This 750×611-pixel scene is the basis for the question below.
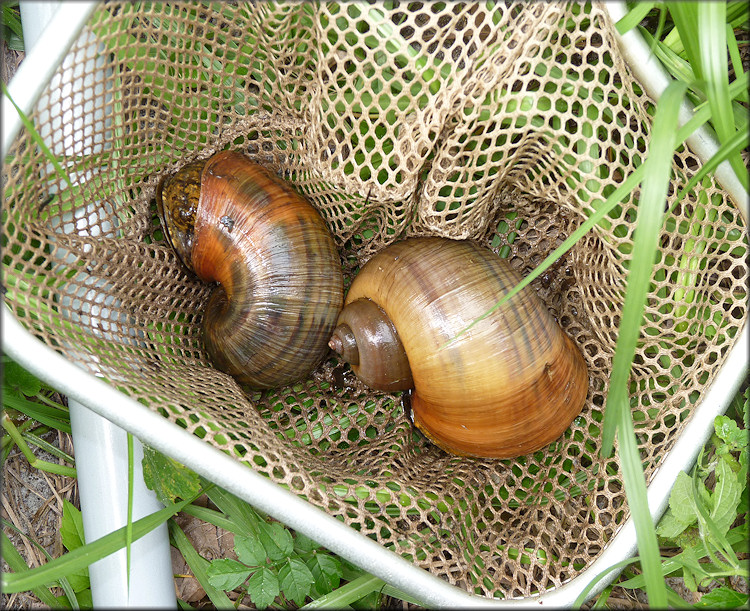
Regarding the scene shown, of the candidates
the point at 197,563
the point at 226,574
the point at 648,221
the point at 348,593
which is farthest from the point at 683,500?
the point at 197,563

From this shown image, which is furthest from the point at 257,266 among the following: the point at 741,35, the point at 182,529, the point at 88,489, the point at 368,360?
the point at 741,35

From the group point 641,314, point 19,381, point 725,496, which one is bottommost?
point 725,496

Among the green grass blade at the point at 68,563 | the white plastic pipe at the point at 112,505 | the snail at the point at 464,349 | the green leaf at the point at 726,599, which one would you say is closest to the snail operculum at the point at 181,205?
the white plastic pipe at the point at 112,505

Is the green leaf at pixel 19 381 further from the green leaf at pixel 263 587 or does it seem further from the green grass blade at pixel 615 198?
the green grass blade at pixel 615 198

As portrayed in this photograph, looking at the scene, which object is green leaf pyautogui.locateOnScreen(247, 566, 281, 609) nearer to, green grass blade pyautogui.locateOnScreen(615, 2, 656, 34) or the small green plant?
the small green plant

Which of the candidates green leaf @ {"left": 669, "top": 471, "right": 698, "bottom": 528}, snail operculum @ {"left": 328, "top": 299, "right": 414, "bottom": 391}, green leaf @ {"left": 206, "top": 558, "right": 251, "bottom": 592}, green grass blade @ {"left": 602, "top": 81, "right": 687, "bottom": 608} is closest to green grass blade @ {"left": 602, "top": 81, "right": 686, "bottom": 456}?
green grass blade @ {"left": 602, "top": 81, "right": 687, "bottom": 608}

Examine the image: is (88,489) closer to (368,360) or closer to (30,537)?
(30,537)

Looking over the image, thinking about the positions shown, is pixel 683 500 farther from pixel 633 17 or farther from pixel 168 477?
pixel 168 477

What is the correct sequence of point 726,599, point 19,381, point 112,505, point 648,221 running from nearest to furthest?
point 648,221, point 726,599, point 112,505, point 19,381
